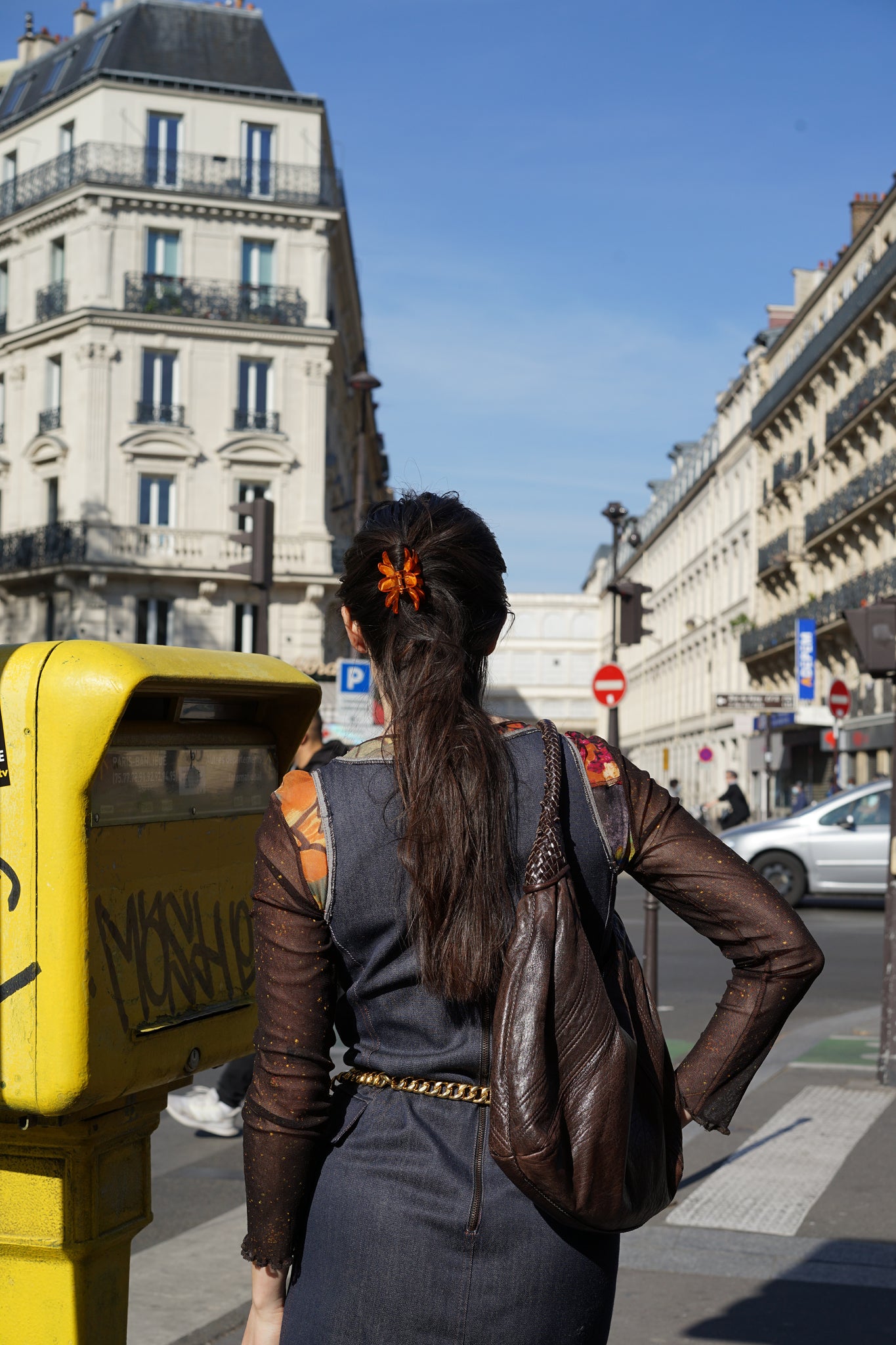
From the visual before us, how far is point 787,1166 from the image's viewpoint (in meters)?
6.01

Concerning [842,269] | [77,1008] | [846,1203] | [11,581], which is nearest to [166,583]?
[11,581]

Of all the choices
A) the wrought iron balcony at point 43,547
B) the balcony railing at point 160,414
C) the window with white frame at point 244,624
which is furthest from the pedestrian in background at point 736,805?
the wrought iron balcony at point 43,547

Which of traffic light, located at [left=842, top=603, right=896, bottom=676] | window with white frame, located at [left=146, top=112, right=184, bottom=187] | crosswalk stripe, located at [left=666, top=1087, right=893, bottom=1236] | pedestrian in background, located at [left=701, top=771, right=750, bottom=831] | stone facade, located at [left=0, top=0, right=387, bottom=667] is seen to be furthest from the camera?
window with white frame, located at [left=146, top=112, right=184, bottom=187]

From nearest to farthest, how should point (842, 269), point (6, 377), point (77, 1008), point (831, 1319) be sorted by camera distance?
point (77, 1008) → point (831, 1319) → point (6, 377) → point (842, 269)

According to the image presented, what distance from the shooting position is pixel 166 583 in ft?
126

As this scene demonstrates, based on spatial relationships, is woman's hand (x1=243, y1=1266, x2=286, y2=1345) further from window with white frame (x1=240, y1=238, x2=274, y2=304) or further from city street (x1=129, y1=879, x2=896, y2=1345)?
window with white frame (x1=240, y1=238, x2=274, y2=304)

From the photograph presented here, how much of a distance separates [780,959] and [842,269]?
164 feet

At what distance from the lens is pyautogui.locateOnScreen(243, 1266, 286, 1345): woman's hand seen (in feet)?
6.73

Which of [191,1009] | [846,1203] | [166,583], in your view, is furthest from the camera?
[166,583]

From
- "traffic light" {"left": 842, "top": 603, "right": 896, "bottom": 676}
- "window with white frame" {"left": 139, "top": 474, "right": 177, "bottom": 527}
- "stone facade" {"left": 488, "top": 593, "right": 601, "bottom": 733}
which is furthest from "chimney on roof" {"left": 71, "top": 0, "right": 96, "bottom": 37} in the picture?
"stone facade" {"left": 488, "top": 593, "right": 601, "bottom": 733}

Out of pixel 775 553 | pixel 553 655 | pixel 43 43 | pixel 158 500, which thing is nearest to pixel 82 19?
pixel 43 43

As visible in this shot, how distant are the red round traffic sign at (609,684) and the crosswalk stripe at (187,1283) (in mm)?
16498

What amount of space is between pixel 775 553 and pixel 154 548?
2571 cm

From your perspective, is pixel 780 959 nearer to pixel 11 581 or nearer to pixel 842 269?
pixel 11 581
